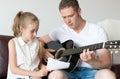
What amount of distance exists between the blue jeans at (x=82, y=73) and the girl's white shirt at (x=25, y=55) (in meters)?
0.27

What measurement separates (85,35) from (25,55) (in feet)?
1.56

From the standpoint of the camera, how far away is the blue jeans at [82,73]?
208 centimetres

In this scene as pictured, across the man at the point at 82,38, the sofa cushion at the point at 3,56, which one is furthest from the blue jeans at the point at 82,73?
the sofa cushion at the point at 3,56

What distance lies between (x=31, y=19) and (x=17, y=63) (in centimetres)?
33

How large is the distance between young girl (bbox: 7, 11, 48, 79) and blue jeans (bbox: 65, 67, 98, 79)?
21cm

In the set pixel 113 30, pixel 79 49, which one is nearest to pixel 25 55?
pixel 79 49

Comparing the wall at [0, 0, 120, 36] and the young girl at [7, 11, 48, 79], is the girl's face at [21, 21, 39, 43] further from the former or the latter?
the wall at [0, 0, 120, 36]

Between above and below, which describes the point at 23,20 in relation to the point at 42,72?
above

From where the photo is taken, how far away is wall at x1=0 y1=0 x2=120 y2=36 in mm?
2658

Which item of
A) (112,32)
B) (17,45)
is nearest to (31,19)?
(17,45)

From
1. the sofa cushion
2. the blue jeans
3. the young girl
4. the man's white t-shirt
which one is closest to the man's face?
the man's white t-shirt

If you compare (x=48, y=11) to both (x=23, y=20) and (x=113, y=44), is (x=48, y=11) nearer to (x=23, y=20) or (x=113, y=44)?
(x=23, y=20)

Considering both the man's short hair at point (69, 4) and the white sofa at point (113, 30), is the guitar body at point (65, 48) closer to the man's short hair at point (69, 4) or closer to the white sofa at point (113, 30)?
the man's short hair at point (69, 4)

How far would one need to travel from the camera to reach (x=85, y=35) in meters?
2.17
